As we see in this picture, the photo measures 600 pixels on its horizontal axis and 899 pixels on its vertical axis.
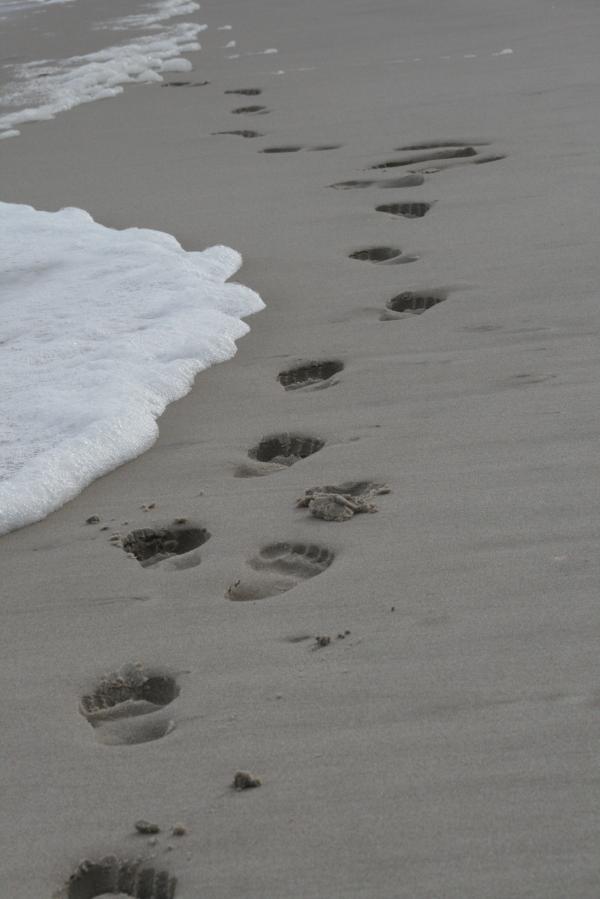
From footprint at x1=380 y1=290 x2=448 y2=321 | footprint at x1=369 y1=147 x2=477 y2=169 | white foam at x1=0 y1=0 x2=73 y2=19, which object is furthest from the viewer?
white foam at x1=0 y1=0 x2=73 y2=19

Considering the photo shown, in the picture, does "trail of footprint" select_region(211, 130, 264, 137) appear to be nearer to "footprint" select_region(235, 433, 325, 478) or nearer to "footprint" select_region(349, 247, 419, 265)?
"footprint" select_region(349, 247, 419, 265)

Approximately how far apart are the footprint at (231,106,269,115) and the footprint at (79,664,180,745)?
15.7 ft

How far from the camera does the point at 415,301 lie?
3.53 meters

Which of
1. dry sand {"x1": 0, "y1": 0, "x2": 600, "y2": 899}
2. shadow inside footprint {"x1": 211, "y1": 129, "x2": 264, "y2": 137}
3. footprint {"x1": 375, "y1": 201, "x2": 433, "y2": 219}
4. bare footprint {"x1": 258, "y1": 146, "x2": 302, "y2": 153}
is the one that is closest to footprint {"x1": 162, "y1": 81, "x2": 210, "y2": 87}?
shadow inside footprint {"x1": 211, "y1": 129, "x2": 264, "y2": 137}

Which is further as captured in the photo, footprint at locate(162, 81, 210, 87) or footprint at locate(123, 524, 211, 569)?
footprint at locate(162, 81, 210, 87)

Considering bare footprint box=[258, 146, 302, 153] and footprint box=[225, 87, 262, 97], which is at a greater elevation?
footprint box=[225, 87, 262, 97]

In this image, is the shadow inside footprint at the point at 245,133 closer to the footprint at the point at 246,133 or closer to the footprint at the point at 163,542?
the footprint at the point at 246,133

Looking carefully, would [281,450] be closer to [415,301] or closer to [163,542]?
[163,542]

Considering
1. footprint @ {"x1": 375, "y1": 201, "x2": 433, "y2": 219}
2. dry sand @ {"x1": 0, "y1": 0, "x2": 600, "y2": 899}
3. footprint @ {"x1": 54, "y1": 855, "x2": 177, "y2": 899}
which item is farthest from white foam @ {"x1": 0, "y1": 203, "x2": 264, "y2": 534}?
footprint @ {"x1": 54, "y1": 855, "x2": 177, "y2": 899}

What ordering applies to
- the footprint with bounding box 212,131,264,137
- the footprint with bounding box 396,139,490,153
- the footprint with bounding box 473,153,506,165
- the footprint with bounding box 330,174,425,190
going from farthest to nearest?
the footprint with bounding box 212,131,264,137
the footprint with bounding box 396,139,490,153
the footprint with bounding box 473,153,506,165
the footprint with bounding box 330,174,425,190

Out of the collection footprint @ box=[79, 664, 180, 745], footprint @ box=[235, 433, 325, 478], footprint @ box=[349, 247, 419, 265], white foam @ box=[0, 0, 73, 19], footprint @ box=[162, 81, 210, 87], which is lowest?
footprint @ box=[79, 664, 180, 745]

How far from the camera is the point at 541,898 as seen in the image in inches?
55.0

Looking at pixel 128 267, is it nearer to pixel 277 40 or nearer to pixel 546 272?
pixel 546 272

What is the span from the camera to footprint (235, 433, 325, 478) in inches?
106
